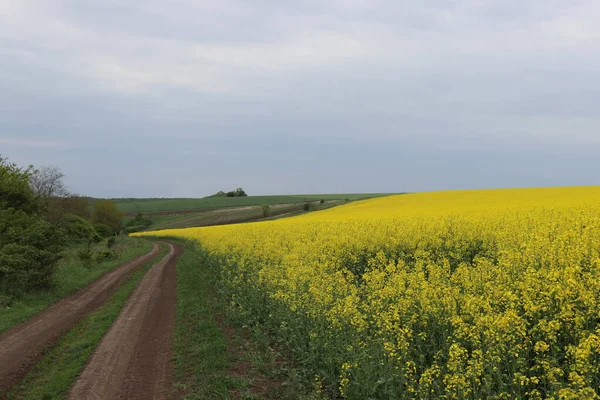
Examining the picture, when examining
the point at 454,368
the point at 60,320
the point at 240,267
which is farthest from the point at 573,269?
the point at 60,320

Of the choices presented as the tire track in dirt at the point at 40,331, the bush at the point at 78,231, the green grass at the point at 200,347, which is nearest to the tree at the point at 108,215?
the bush at the point at 78,231

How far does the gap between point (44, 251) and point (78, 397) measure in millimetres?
13894

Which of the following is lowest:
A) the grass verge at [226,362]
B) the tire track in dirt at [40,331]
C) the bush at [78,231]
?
the tire track in dirt at [40,331]

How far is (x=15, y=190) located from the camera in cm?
3058

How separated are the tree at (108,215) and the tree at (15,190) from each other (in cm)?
6682

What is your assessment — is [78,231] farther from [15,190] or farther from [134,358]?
[134,358]

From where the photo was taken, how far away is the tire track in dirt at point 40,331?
978cm

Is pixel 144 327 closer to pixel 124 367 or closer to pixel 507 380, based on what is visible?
pixel 124 367

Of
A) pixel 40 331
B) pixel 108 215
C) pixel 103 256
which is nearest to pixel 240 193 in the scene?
pixel 108 215

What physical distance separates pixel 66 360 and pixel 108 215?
96.3 meters

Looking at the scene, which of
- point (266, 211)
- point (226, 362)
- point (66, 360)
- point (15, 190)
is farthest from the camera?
point (266, 211)

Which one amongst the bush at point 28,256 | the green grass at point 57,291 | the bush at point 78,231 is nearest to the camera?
the green grass at point 57,291

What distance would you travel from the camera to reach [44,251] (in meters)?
19.6

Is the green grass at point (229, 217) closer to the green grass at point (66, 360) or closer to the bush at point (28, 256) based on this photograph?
the bush at point (28, 256)
